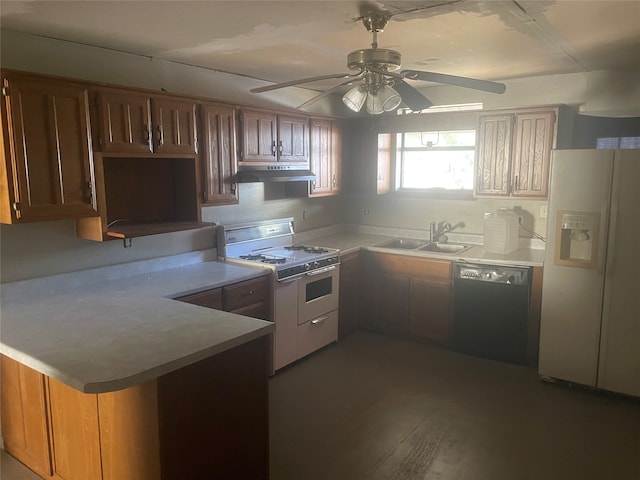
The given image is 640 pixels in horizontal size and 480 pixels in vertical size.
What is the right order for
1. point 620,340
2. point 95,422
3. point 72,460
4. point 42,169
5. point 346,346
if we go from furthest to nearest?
1. point 346,346
2. point 620,340
3. point 42,169
4. point 72,460
5. point 95,422

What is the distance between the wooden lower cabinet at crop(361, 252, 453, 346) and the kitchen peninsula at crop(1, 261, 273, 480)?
7.87 feet

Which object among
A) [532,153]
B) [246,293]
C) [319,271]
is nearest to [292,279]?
[319,271]

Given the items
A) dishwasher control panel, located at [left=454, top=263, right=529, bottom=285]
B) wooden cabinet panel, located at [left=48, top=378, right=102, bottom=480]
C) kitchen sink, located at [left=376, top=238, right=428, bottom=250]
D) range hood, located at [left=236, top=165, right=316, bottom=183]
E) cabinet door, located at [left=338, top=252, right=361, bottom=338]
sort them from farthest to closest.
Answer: kitchen sink, located at [left=376, top=238, right=428, bottom=250] → cabinet door, located at [left=338, top=252, right=361, bottom=338] → dishwasher control panel, located at [left=454, top=263, right=529, bottom=285] → range hood, located at [left=236, top=165, right=316, bottom=183] → wooden cabinet panel, located at [left=48, top=378, right=102, bottom=480]

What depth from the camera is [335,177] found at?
5062mm

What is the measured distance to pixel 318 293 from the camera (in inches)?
169

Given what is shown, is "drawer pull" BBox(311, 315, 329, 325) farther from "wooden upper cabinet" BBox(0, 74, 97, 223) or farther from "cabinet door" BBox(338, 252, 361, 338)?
"wooden upper cabinet" BBox(0, 74, 97, 223)

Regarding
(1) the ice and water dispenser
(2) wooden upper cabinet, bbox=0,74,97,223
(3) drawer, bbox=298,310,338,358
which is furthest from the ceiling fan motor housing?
(3) drawer, bbox=298,310,338,358

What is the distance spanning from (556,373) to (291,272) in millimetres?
2198

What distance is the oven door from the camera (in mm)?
4094

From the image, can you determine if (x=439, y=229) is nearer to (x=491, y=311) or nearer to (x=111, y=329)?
(x=491, y=311)

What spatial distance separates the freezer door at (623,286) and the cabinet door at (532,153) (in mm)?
770

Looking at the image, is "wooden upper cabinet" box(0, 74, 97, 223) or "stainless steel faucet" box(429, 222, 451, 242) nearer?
"wooden upper cabinet" box(0, 74, 97, 223)

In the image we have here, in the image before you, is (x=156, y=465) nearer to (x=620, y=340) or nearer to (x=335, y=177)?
(x=620, y=340)

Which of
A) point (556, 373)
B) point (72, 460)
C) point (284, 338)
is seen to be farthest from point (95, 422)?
point (556, 373)
